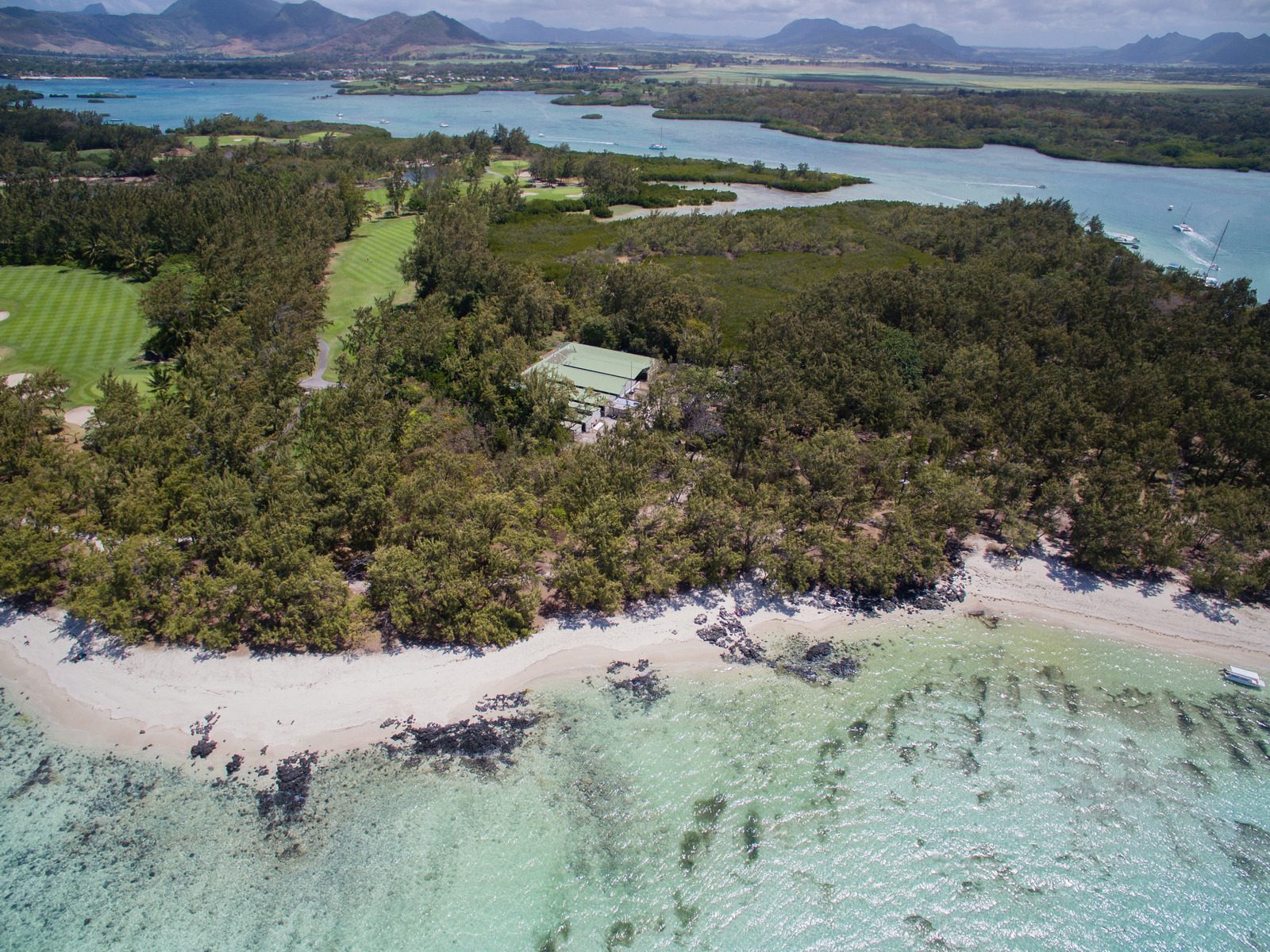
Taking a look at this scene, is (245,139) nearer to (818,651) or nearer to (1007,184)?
(1007,184)

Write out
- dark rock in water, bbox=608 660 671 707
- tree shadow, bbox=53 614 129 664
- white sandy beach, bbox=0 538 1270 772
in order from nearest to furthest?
white sandy beach, bbox=0 538 1270 772
dark rock in water, bbox=608 660 671 707
tree shadow, bbox=53 614 129 664

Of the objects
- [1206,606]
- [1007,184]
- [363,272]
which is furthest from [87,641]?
[1007,184]

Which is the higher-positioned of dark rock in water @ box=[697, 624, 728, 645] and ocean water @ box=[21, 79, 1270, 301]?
ocean water @ box=[21, 79, 1270, 301]

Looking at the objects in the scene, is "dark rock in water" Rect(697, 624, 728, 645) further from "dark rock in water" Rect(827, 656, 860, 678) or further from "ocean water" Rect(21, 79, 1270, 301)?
"ocean water" Rect(21, 79, 1270, 301)

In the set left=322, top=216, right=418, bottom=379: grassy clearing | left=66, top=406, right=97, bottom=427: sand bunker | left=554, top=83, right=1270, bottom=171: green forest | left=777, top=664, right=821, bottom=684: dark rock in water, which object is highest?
left=554, top=83, right=1270, bottom=171: green forest

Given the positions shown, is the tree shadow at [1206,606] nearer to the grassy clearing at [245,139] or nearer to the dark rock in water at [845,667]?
the dark rock in water at [845,667]

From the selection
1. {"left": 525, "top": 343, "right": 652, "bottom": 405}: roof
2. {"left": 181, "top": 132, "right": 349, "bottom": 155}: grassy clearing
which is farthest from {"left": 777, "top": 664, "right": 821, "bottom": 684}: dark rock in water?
{"left": 181, "top": 132, "right": 349, "bottom": 155}: grassy clearing

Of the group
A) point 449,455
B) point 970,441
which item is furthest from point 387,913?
point 970,441
